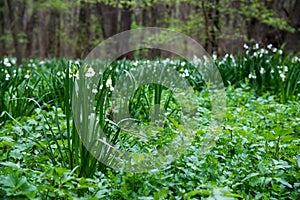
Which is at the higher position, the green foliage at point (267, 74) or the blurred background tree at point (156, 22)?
the blurred background tree at point (156, 22)

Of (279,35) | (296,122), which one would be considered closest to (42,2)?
(279,35)

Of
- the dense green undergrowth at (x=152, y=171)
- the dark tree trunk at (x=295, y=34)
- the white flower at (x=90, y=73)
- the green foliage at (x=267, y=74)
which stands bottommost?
the dense green undergrowth at (x=152, y=171)

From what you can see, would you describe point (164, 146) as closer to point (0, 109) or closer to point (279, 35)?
point (0, 109)

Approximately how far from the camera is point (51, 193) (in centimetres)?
162

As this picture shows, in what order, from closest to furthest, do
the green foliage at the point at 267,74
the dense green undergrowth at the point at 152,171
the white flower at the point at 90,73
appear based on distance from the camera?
the dense green undergrowth at the point at 152,171, the white flower at the point at 90,73, the green foliage at the point at 267,74

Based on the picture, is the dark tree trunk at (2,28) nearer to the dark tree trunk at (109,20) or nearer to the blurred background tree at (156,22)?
the blurred background tree at (156,22)

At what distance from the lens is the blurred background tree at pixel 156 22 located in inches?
338

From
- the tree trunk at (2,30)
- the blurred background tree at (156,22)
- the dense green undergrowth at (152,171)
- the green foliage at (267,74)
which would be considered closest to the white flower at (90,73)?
the dense green undergrowth at (152,171)

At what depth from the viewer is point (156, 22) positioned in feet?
51.2

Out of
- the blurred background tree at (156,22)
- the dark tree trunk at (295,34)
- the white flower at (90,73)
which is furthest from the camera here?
the dark tree trunk at (295,34)

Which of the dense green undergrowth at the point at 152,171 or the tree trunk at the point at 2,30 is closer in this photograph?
the dense green undergrowth at the point at 152,171

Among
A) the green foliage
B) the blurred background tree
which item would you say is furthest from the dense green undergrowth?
the blurred background tree

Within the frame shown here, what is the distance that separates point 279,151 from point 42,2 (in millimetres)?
12803

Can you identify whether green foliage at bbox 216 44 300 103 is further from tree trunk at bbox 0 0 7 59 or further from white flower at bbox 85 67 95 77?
tree trunk at bbox 0 0 7 59
